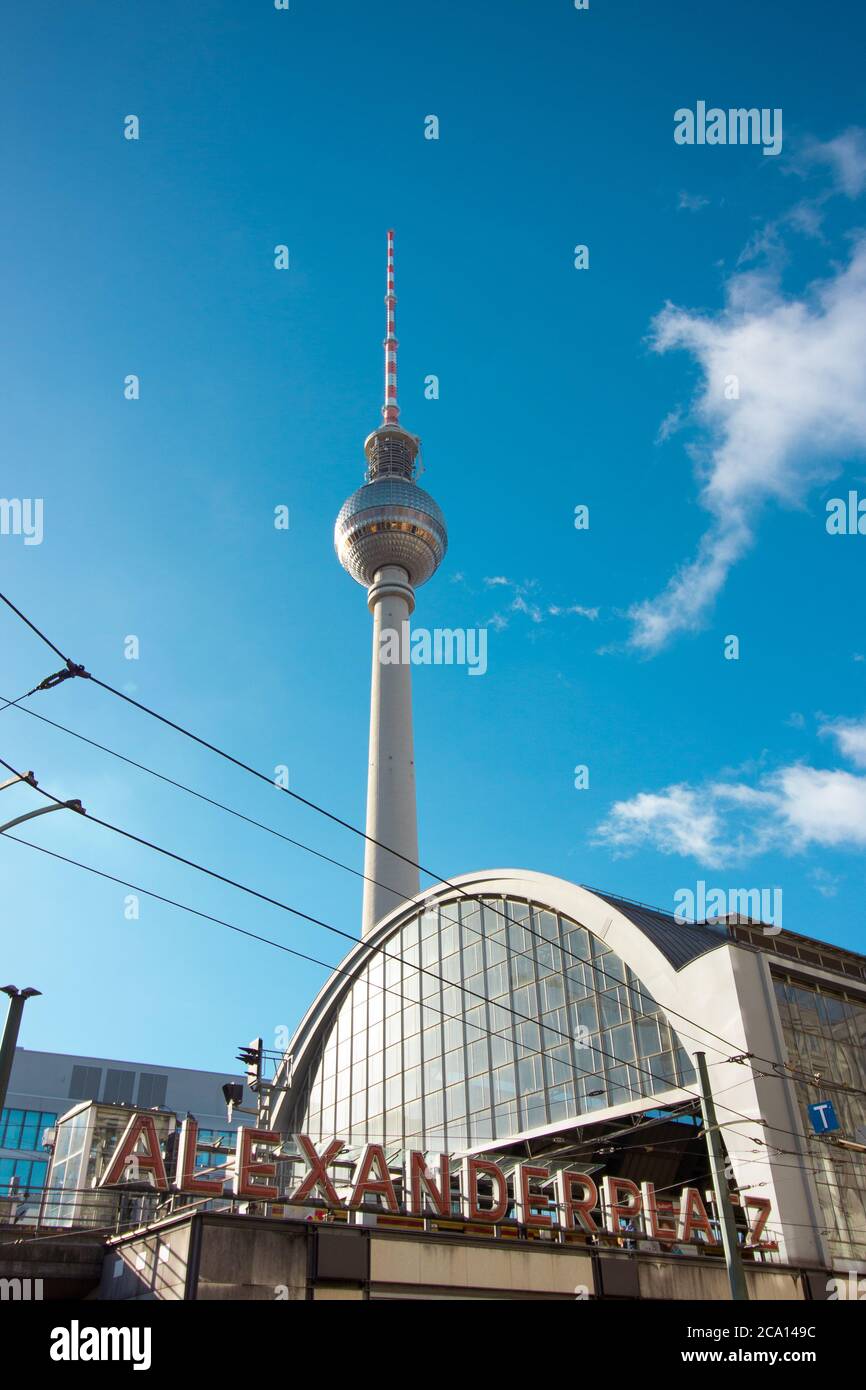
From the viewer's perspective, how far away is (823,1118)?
30.9 m

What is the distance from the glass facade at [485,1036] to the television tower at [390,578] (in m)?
26.5

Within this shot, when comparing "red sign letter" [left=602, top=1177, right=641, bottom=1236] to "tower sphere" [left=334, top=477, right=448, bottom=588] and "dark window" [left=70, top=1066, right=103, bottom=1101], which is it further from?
"dark window" [left=70, top=1066, right=103, bottom=1101]

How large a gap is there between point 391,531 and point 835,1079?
70366mm

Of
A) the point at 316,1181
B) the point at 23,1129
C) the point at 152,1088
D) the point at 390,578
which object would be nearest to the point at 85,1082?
the point at 152,1088

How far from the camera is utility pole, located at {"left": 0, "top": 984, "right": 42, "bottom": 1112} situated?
15914mm

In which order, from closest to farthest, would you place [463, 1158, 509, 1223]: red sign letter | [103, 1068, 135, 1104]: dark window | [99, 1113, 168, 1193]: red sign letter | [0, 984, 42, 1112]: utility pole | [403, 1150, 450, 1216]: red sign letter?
[0, 984, 42, 1112]: utility pole
[99, 1113, 168, 1193]: red sign letter
[403, 1150, 450, 1216]: red sign letter
[463, 1158, 509, 1223]: red sign letter
[103, 1068, 135, 1104]: dark window

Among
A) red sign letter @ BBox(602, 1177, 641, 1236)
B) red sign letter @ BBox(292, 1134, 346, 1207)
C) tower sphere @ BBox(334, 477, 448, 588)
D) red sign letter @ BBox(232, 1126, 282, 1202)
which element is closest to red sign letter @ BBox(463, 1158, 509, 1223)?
red sign letter @ BBox(602, 1177, 641, 1236)

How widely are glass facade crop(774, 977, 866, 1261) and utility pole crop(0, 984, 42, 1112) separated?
2307 cm

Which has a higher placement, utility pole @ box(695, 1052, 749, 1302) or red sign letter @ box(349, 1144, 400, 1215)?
red sign letter @ box(349, 1144, 400, 1215)

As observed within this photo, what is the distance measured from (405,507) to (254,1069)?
67.8m

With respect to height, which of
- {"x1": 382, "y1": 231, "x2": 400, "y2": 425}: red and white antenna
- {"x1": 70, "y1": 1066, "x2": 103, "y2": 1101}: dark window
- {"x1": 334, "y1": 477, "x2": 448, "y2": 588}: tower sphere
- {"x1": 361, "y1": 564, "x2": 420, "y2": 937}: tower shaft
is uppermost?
{"x1": 382, "y1": 231, "x2": 400, "y2": 425}: red and white antenna

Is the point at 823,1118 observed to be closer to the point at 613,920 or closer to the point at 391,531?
the point at 613,920
